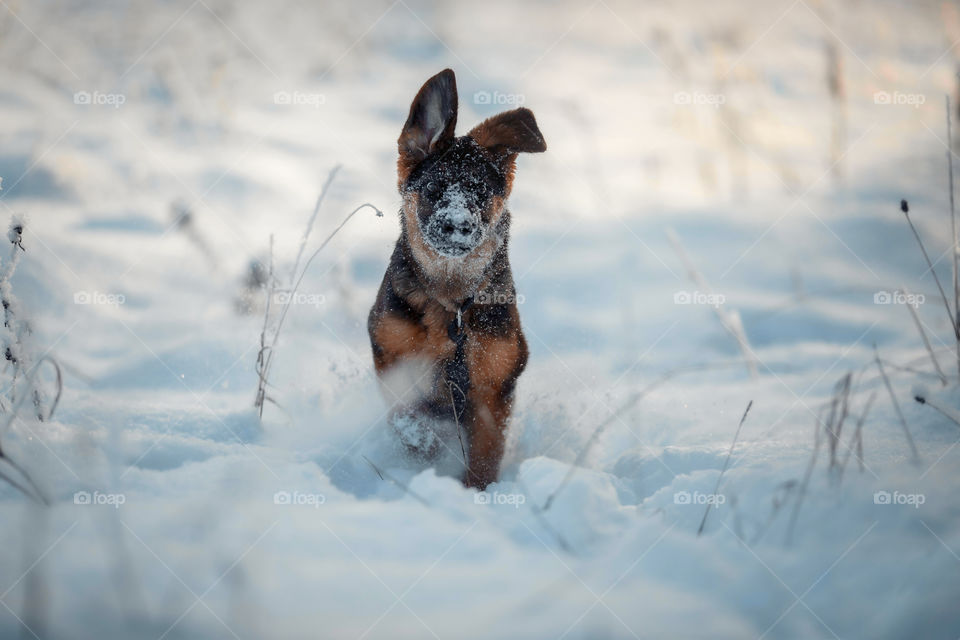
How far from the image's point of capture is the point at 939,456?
2.50m

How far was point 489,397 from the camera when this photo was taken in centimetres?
362

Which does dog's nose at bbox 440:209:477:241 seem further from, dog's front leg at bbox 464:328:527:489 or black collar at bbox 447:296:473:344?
dog's front leg at bbox 464:328:527:489

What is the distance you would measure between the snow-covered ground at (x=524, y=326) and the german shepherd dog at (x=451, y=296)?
40cm

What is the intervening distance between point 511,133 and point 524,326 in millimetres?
2611

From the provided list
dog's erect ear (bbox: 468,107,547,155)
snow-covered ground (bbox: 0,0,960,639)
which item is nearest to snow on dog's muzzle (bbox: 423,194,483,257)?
dog's erect ear (bbox: 468,107,547,155)

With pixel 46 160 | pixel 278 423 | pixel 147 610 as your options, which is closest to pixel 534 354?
pixel 278 423

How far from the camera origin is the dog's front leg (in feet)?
11.5

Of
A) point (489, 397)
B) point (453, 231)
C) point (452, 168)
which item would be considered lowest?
point (489, 397)

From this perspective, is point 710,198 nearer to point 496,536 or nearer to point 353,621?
point 496,536

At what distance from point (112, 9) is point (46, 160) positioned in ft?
7.08

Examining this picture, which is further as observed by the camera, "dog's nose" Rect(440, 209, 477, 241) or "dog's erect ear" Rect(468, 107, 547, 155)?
"dog's erect ear" Rect(468, 107, 547, 155)

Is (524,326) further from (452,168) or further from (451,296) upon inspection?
(452,168)

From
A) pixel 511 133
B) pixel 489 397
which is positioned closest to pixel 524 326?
pixel 489 397

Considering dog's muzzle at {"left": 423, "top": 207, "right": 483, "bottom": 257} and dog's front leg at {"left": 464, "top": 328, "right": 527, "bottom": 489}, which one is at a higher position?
dog's muzzle at {"left": 423, "top": 207, "right": 483, "bottom": 257}
